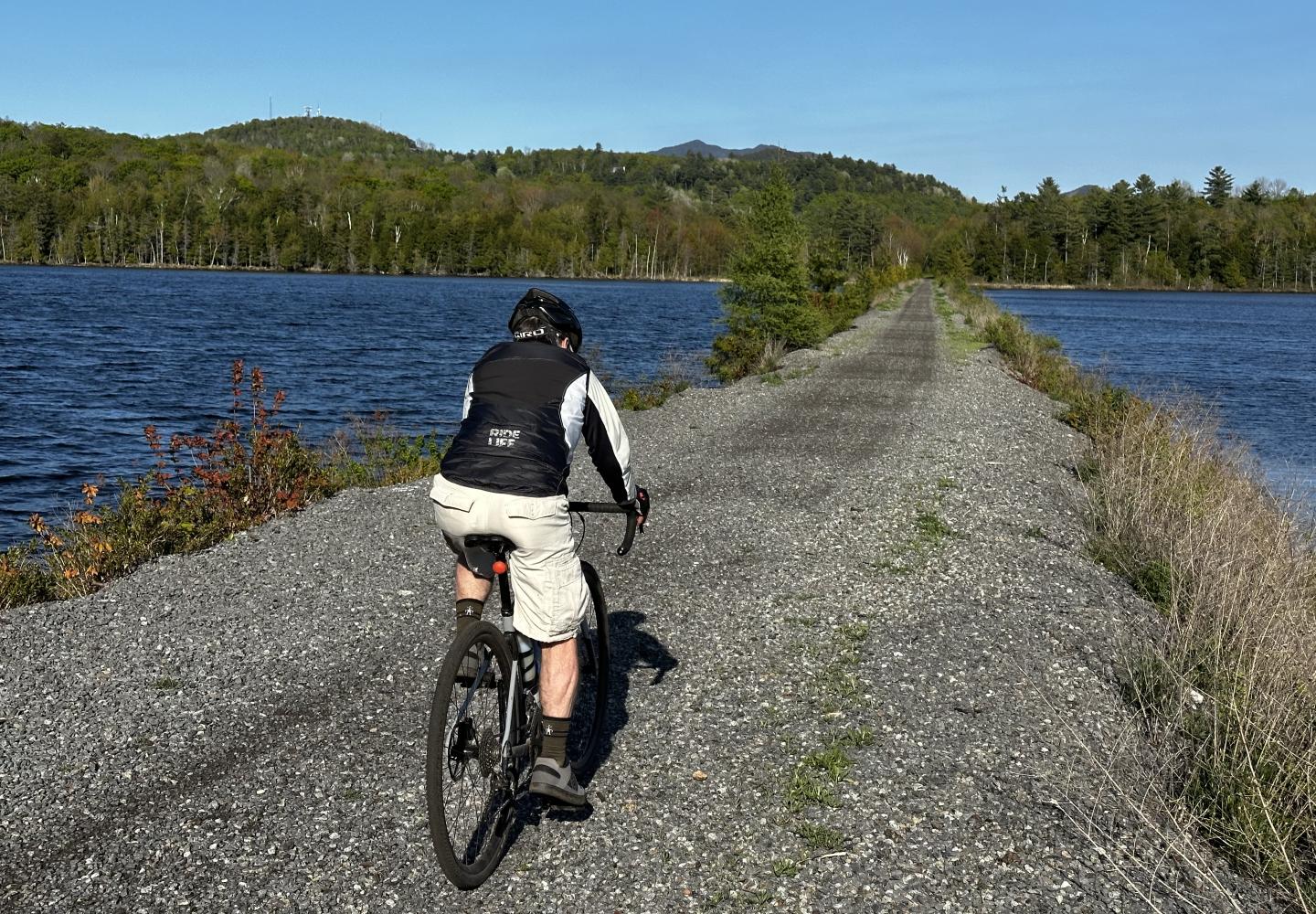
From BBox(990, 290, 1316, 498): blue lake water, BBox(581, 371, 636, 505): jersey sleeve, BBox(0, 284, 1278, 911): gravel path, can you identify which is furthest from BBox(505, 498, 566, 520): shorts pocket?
BBox(990, 290, 1316, 498): blue lake water

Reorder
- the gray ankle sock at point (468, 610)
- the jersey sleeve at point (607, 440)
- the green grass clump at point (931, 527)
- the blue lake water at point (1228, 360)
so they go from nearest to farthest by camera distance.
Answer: the gray ankle sock at point (468, 610) → the jersey sleeve at point (607, 440) → the green grass clump at point (931, 527) → the blue lake water at point (1228, 360)

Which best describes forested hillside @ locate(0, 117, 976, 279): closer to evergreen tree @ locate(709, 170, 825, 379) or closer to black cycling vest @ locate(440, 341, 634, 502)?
evergreen tree @ locate(709, 170, 825, 379)

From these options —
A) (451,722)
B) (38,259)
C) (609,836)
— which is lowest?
(609,836)

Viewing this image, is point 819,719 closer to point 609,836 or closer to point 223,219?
point 609,836

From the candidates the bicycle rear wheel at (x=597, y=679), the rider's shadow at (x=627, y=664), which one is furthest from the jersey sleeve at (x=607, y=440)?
the rider's shadow at (x=627, y=664)

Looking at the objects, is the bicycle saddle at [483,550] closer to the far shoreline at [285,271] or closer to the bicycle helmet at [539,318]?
the bicycle helmet at [539,318]

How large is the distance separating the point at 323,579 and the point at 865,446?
9261 millimetres

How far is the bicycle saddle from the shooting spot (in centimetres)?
409

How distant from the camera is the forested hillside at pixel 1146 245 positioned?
525 feet

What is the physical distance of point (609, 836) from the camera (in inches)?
182

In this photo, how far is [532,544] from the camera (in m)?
4.07

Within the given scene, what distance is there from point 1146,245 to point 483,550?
185 m

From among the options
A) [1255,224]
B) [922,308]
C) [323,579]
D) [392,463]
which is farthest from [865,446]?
[1255,224]

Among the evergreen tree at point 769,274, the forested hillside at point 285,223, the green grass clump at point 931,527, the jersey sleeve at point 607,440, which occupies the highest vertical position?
the forested hillside at point 285,223
